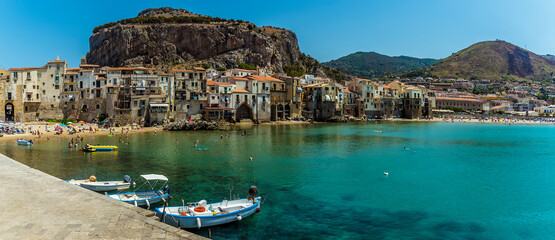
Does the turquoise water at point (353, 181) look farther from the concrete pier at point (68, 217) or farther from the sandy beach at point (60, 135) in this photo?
the sandy beach at point (60, 135)

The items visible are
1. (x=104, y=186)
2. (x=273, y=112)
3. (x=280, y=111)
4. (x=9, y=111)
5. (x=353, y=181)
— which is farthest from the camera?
(x=280, y=111)

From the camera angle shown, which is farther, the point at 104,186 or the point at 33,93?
the point at 33,93

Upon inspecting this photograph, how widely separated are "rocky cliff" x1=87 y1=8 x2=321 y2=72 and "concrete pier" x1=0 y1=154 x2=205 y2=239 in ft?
313

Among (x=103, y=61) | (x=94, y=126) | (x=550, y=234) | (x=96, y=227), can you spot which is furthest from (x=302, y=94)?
(x=96, y=227)

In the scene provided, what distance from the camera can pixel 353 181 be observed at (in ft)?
84.7

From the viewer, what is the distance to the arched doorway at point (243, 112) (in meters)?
76.4

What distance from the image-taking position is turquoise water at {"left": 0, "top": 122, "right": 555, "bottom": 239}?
16.7 metres

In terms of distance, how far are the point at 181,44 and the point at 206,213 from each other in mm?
108335

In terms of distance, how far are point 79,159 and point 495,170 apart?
1480 inches

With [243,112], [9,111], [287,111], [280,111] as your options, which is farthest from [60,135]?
[287,111]

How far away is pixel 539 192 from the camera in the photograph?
2377 centimetres

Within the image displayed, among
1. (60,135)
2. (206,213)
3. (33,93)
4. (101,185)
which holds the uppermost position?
(33,93)

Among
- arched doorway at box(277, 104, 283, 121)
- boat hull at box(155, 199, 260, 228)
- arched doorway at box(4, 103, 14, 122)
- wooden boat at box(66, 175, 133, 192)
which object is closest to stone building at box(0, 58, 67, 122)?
arched doorway at box(4, 103, 14, 122)

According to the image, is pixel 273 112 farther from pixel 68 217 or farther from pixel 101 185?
pixel 68 217
